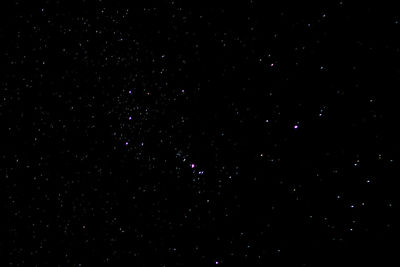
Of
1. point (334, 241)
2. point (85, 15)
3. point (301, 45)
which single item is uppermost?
point (85, 15)

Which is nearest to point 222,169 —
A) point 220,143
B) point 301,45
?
point 220,143

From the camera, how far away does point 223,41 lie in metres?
0.34

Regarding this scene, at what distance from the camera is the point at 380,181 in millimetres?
307

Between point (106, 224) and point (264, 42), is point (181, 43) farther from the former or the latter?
point (106, 224)

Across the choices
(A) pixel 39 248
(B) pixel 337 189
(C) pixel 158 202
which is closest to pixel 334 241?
(B) pixel 337 189

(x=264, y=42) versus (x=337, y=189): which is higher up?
(x=264, y=42)

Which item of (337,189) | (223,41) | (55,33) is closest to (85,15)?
(55,33)

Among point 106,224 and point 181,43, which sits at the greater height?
point 181,43

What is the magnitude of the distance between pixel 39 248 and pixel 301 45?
308 mm

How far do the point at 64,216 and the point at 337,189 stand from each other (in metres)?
0.25

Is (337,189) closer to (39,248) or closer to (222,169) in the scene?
(222,169)

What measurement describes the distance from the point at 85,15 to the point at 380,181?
306 mm

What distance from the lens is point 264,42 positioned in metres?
0.33

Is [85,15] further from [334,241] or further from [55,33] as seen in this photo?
[334,241]
